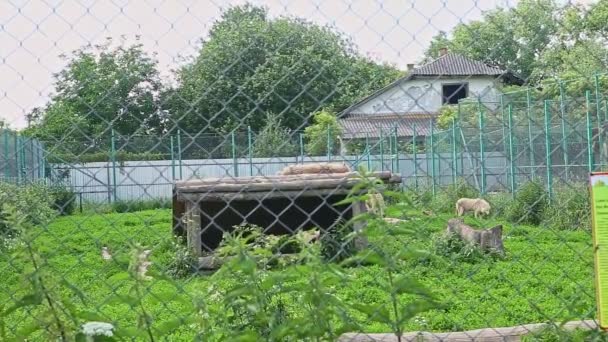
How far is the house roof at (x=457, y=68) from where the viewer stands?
2.61 meters

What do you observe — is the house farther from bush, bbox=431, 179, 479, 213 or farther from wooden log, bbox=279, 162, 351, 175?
bush, bbox=431, 179, 479, 213

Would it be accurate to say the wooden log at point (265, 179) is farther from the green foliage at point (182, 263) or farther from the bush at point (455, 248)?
the bush at point (455, 248)

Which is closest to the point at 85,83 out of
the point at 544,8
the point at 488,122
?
the point at 544,8

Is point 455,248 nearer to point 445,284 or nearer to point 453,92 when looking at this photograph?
point 445,284

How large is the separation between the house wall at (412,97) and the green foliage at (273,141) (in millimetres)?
230

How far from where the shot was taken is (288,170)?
22.0 ft

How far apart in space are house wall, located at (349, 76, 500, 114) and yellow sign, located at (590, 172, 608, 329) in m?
0.48

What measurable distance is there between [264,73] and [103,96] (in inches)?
18.9

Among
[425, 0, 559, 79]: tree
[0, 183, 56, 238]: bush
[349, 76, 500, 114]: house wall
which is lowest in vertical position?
[0, 183, 56, 238]: bush

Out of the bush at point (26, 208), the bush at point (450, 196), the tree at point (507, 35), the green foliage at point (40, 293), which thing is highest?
the tree at point (507, 35)

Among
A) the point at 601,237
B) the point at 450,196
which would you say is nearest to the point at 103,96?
the point at 601,237

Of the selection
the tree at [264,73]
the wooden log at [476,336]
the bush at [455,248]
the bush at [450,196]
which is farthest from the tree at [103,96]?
the bush at [450,196]

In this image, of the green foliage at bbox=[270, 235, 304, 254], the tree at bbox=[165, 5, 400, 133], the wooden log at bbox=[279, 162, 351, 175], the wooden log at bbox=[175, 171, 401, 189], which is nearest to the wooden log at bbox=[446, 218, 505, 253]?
the wooden log at bbox=[175, 171, 401, 189]

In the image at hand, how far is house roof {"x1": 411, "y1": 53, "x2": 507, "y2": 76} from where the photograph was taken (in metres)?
2.61
